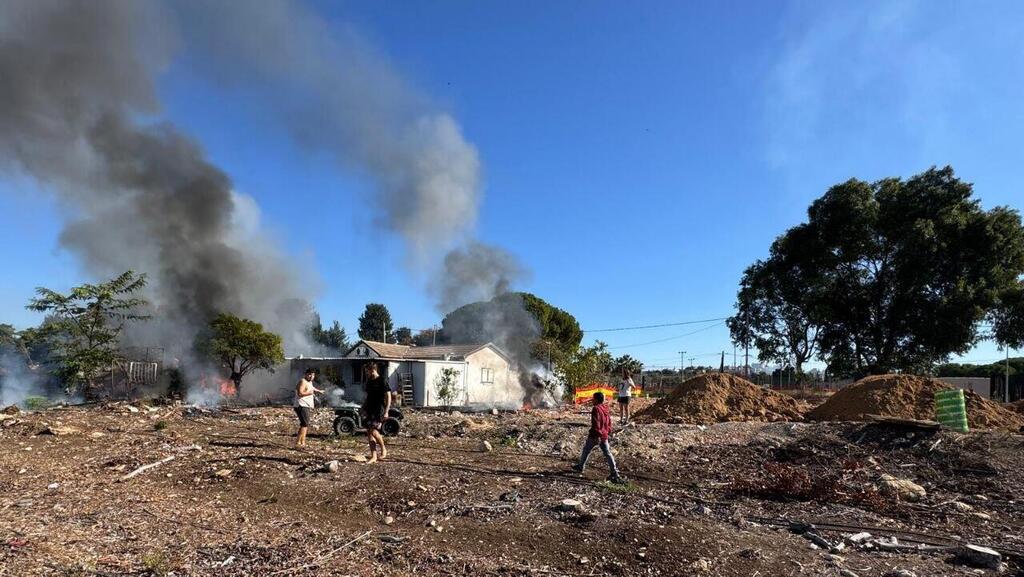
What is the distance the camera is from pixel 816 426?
47.5ft

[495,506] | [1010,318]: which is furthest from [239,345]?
[1010,318]

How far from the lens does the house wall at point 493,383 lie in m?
31.1

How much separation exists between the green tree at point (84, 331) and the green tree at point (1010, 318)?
33745mm

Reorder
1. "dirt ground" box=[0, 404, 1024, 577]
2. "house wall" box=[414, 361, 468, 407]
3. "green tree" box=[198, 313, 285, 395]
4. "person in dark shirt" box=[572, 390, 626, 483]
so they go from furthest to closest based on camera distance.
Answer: "house wall" box=[414, 361, 468, 407] → "green tree" box=[198, 313, 285, 395] → "person in dark shirt" box=[572, 390, 626, 483] → "dirt ground" box=[0, 404, 1024, 577]

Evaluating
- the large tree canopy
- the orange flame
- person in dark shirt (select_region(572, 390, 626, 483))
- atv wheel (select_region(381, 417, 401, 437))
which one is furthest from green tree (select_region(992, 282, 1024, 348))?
the orange flame

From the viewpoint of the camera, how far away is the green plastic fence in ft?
44.1

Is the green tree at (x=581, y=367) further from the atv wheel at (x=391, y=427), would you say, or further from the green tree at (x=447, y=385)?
the atv wheel at (x=391, y=427)

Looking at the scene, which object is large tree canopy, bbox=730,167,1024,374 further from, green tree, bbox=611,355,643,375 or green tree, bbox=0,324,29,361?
green tree, bbox=0,324,29,361

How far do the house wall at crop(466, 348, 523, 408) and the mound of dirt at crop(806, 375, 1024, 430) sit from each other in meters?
15.8

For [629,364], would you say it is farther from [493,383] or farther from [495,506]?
[495,506]

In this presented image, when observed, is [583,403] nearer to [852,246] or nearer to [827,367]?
[827,367]

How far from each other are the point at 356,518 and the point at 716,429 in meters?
10.7

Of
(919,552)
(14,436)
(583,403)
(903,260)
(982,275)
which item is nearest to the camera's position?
(919,552)

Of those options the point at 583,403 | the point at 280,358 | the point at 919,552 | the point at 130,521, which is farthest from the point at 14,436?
the point at 583,403
